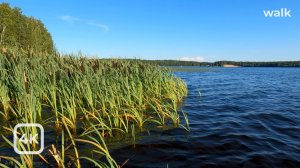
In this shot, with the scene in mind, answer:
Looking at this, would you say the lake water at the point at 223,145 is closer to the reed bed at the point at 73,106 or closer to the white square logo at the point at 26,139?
the reed bed at the point at 73,106

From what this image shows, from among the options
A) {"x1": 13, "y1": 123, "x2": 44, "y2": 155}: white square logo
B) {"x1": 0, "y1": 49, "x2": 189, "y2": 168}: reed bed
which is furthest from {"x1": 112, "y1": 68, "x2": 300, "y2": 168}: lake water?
{"x1": 13, "y1": 123, "x2": 44, "y2": 155}: white square logo

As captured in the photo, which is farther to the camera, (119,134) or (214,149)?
(119,134)

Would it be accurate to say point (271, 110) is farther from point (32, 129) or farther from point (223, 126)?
point (32, 129)

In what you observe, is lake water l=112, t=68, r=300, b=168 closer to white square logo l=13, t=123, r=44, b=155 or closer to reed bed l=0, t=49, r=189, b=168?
reed bed l=0, t=49, r=189, b=168

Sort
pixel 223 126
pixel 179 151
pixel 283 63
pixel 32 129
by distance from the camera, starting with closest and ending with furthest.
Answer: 1. pixel 32 129
2. pixel 179 151
3. pixel 223 126
4. pixel 283 63

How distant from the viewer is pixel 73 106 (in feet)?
27.3

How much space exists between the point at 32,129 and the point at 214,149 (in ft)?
16.9

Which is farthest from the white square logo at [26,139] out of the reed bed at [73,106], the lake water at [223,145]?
the lake water at [223,145]

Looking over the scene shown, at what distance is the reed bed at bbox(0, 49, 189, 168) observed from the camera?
6.06 meters

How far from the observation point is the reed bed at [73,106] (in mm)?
6062

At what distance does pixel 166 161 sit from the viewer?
6875 millimetres

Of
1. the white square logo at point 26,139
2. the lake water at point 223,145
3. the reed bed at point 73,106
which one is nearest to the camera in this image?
the white square logo at point 26,139

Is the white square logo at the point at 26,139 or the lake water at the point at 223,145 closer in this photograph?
the white square logo at the point at 26,139

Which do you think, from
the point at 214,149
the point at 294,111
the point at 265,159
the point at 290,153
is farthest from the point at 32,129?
the point at 294,111
